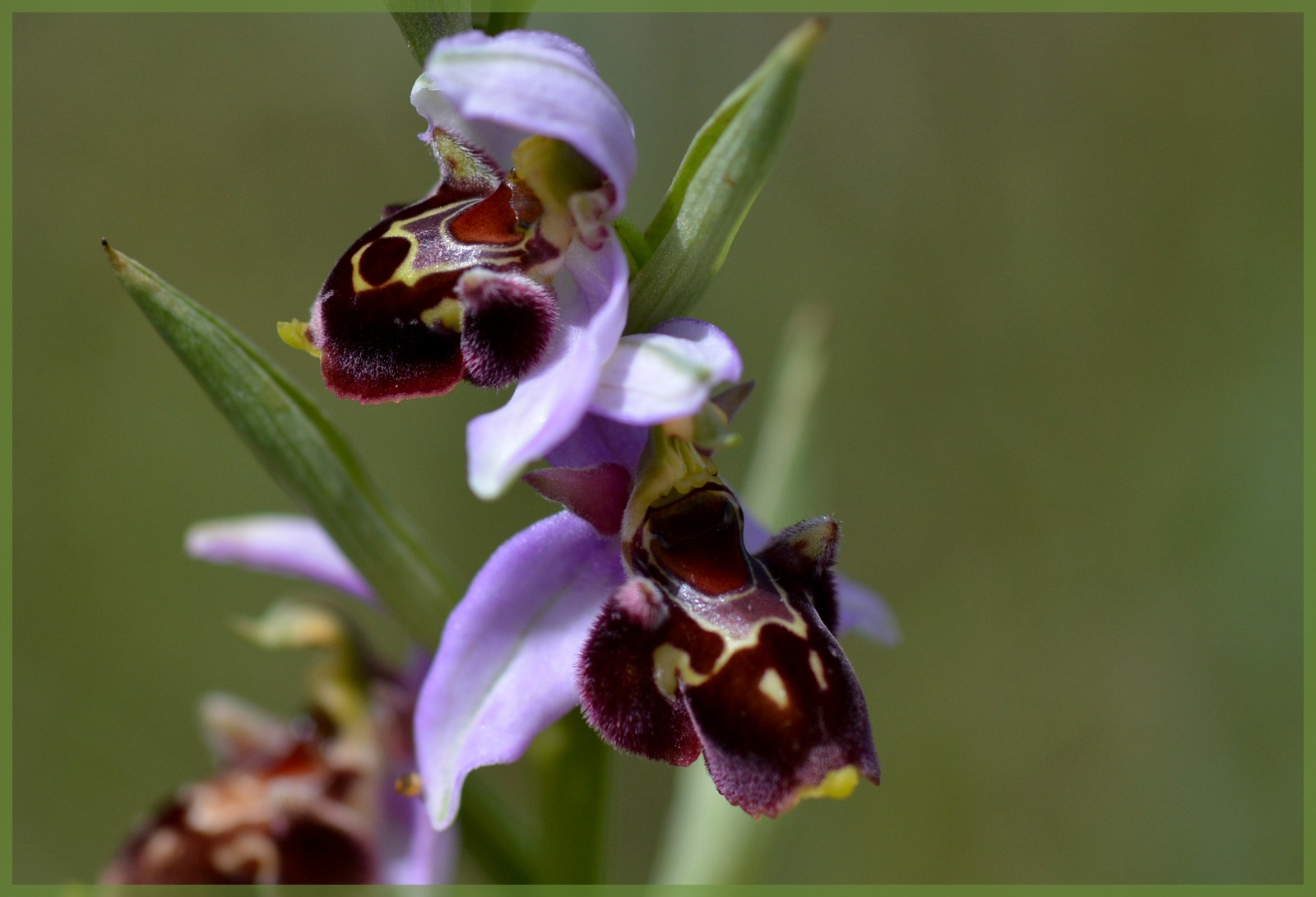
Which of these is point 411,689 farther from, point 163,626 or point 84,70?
point 84,70

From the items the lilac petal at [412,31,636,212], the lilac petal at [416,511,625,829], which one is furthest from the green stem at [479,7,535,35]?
the lilac petal at [416,511,625,829]

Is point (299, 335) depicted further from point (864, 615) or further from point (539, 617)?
point (864, 615)

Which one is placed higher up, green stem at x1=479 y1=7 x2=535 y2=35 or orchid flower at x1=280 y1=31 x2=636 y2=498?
green stem at x1=479 y1=7 x2=535 y2=35

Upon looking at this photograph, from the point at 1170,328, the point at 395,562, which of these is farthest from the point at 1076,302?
the point at 395,562

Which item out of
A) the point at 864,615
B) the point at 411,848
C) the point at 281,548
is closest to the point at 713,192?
the point at 864,615

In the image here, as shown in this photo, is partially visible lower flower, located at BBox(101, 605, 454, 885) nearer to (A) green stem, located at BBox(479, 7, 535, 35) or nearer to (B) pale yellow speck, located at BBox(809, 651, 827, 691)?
(B) pale yellow speck, located at BBox(809, 651, 827, 691)
